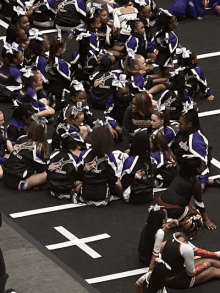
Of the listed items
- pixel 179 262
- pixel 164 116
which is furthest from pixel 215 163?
pixel 179 262

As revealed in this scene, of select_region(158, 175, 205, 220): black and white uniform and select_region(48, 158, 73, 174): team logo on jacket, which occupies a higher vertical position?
select_region(158, 175, 205, 220): black and white uniform

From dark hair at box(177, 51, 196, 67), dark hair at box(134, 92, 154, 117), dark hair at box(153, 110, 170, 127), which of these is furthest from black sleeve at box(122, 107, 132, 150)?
dark hair at box(177, 51, 196, 67)

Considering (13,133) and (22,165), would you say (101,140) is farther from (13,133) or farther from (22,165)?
(13,133)

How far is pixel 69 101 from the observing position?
1830 centimetres

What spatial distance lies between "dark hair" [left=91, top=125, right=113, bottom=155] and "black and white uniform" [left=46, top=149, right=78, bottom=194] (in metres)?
0.51

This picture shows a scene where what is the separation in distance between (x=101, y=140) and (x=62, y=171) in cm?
84

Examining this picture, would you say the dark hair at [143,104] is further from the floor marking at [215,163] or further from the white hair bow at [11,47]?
the white hair bow at [11,47]

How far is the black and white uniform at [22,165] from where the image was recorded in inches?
619

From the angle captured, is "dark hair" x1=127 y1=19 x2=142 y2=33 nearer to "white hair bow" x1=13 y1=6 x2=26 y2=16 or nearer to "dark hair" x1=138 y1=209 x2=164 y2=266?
"white hair bow" x1=13 y1=6 x2=26 y2=16

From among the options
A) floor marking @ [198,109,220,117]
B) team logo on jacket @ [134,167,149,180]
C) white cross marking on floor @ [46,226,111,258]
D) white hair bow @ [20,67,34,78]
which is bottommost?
floor marking @ [198,109,220,117]

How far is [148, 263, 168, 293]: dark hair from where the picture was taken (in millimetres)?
11906

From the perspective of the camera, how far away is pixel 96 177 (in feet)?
50.3

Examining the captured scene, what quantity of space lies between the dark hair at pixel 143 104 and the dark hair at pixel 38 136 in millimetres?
1808

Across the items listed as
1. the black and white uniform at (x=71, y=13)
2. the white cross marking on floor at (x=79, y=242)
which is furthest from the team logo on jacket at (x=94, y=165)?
the black and white uniform at (x=71, y=13)
